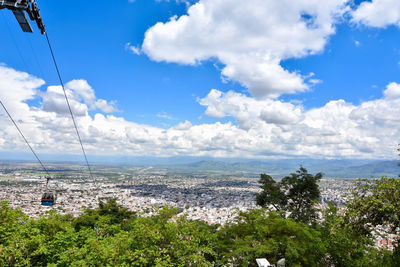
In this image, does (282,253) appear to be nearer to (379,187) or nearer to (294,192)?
(379,187)

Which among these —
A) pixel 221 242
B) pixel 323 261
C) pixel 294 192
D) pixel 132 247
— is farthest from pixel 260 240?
pixel 294 192

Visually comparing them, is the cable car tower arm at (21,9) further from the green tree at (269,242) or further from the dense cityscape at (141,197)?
the green tree at (269,242)

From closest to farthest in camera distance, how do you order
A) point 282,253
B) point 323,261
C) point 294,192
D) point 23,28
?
point 23,28, point 282,253, point 323,261, point 294,192

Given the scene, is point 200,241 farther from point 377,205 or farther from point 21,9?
point 21,9

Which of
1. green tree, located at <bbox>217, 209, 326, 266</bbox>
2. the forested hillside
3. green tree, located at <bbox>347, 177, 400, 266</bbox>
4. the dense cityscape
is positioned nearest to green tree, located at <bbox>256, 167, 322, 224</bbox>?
the dense cityscape

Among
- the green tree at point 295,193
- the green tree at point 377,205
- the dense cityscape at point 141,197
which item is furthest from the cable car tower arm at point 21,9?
the green tree at point 295,193

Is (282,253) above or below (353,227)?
below

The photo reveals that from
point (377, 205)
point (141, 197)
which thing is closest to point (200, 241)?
point (377, 205)

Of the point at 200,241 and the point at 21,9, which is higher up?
the point at 21,9

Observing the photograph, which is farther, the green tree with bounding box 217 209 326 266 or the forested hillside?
the green tree with bounding box 217 209 326 266

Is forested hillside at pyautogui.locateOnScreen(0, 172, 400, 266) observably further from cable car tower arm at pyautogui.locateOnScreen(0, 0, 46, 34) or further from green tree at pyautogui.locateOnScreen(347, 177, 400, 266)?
cable car tower arm at pyautogui.locateOnScreen(0, 0, 46, 34)

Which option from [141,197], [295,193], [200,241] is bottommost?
[141,197]
